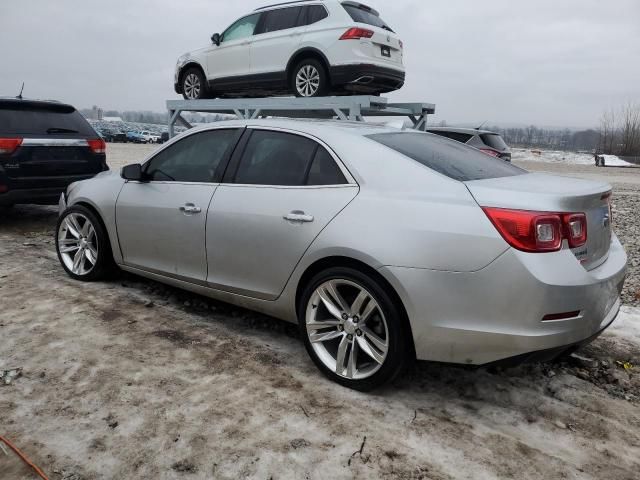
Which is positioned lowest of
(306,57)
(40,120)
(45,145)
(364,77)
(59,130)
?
(45,145)

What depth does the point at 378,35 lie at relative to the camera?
7.36 meters

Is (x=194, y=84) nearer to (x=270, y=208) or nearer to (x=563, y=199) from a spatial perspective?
(x=270, y=208)

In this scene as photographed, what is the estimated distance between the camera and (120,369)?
313 cm

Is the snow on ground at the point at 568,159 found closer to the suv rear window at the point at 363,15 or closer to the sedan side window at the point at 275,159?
the suv rear window at the point at 363,15

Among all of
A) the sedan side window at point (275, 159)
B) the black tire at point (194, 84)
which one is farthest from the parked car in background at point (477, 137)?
the sedan side window at point (275, 159)

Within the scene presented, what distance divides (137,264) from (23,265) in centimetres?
178

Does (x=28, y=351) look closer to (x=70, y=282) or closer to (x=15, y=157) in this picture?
(x=70, y=282)

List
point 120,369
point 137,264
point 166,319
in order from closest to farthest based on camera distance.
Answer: point 120,369, point 166,319, point 137,264

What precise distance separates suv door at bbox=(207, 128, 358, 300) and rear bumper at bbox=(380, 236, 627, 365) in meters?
0.64

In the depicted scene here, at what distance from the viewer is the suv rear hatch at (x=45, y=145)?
6281mm

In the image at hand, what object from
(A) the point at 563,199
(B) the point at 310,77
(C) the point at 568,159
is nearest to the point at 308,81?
(B) the point at 310,77

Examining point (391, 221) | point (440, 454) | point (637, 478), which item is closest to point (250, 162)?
point (391, 221)

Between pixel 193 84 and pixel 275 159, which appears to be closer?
pixel 275 159

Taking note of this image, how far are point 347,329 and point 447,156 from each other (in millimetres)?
1185
